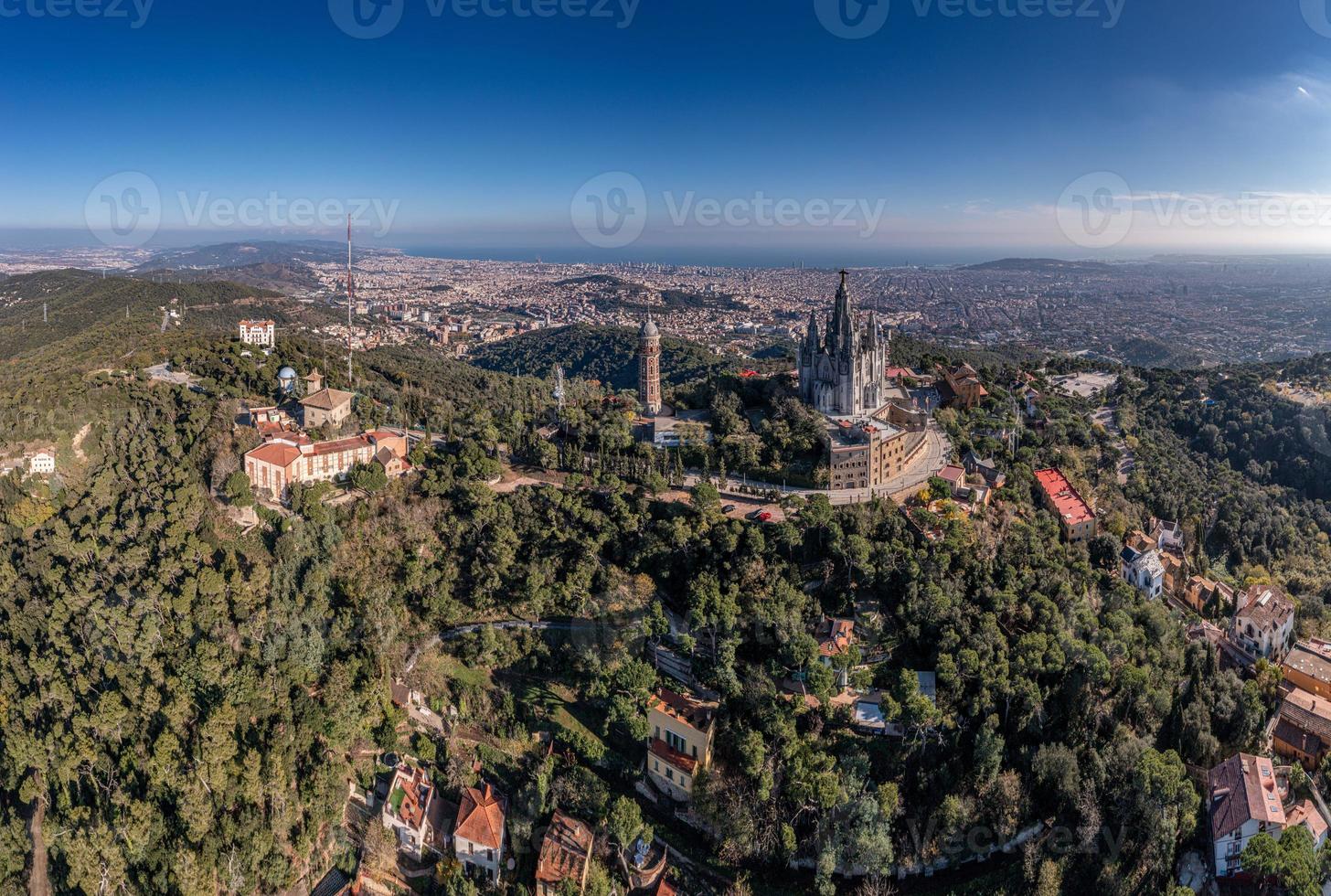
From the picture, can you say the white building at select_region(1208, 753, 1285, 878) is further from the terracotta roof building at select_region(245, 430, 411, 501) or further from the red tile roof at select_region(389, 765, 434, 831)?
the terracotta roof building at select_region(245, 430, 411, 501)

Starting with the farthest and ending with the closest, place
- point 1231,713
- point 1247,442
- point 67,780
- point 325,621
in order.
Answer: point 1247,442 → point 325,621 → point 1231,713 → point 67,780

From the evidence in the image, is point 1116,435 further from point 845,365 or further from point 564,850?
point 564,850

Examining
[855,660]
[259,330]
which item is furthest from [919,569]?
[259,330]

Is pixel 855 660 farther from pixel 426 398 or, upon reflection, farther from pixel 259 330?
pixel 259 330

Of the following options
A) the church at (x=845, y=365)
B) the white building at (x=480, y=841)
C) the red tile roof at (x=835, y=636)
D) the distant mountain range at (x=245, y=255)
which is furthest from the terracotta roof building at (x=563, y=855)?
the distant mountain range at (x=245, y=255)

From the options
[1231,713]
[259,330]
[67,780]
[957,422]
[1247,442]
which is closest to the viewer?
[67,780]

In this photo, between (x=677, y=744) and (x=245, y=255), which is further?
(x=245, y=255)

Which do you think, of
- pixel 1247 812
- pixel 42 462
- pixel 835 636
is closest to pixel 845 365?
pixel 835 636

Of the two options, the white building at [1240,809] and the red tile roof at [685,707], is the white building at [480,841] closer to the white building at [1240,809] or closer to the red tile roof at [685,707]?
the red tile roof at [685,707]
